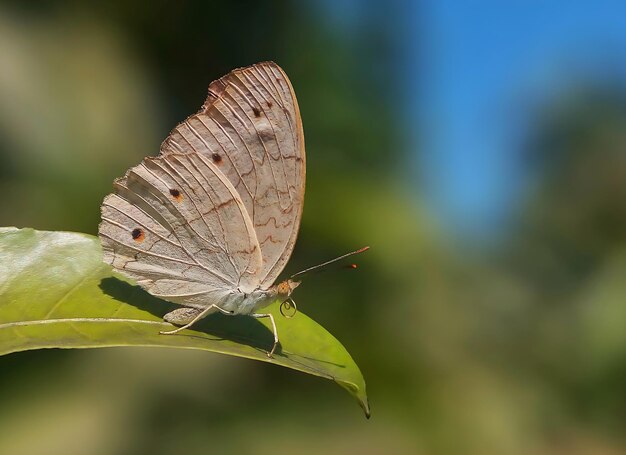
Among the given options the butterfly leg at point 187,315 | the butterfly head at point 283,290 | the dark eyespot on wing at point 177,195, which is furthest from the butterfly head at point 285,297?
the dark eyespot on wing at point 177,195

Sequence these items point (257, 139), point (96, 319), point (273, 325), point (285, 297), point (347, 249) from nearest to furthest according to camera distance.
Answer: point (96, 319), point (273, 325), point (257, 139), point (285, 297), point (347, 249)

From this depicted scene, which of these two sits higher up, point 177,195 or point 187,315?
point 177,195

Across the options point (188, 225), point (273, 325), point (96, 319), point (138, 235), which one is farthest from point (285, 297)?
point (96, 319)

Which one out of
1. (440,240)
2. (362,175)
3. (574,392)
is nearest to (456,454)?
(574,392)

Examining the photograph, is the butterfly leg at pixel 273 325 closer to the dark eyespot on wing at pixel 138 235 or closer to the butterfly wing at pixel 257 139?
the butterfly wing at pixel 257 139

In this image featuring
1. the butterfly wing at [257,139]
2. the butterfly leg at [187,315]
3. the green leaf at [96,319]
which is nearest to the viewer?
the green leaf at [96,319]

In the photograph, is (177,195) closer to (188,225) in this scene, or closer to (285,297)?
(188,225)
